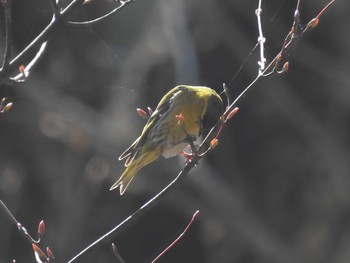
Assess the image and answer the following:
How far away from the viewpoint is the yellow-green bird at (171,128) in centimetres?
390

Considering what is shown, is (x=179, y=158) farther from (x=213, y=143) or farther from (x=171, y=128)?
(x=213, y=143)

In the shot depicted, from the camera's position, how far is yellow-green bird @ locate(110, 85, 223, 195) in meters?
3.90

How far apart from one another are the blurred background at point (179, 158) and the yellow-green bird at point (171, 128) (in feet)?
14.4

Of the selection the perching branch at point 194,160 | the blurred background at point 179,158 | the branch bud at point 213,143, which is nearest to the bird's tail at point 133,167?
the perching branch at point 194,160

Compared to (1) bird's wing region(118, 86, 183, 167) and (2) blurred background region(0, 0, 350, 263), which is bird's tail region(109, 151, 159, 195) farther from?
(2) blurred background region(0, 0, 350, 263)

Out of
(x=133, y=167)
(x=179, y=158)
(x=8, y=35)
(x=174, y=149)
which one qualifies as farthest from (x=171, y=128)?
(x=179, y=158)

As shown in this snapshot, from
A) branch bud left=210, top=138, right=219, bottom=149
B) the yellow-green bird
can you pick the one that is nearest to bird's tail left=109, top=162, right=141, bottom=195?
the yellow-green bird

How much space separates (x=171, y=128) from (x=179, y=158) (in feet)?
15.4

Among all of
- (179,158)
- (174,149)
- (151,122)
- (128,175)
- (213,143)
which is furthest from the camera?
(179,158)

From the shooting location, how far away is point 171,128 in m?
4.14

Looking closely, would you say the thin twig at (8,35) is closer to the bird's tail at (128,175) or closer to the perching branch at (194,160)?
the perching branch at (194,160)

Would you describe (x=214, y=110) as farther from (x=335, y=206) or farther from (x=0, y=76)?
(x=335, y=206)

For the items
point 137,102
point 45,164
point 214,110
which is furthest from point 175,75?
point 214,110

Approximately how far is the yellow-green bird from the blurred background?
14.4 ft
